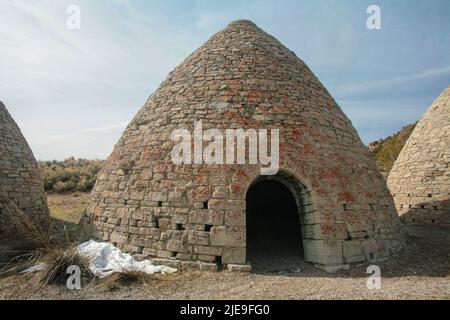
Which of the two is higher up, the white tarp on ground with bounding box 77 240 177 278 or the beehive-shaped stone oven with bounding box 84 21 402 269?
the beehive-shaped stone oven with bounding box 84 21 402 269

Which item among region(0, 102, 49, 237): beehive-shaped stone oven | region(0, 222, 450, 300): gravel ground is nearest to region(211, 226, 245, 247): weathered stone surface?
region(0, 222, 450, 300): gravel ground

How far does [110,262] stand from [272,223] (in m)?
4.51

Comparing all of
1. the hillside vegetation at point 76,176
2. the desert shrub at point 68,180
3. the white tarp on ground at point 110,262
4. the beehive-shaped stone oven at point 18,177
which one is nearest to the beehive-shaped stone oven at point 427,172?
the white tarp on ground at point 110,262

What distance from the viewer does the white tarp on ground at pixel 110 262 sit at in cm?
506

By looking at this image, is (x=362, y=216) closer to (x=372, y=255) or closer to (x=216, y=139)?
(x=372, y=255)

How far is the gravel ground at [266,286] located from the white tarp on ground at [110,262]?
0.94ft

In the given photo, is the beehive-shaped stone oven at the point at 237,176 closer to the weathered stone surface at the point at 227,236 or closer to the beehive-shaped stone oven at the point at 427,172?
the weathered stone surface at the point at 227,236

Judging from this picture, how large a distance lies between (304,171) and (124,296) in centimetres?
373

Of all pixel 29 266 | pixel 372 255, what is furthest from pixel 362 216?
pixel 29 266

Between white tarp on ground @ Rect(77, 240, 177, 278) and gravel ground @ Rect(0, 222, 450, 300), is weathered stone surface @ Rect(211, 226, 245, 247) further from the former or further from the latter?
white tarp on ground @ Rect(77, 240, 177, 278)

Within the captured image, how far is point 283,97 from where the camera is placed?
6.34 m

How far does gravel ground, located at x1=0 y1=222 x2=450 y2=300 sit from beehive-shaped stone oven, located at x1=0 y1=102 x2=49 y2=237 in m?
4.65

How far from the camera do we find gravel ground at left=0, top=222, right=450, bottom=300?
4.28 metres
